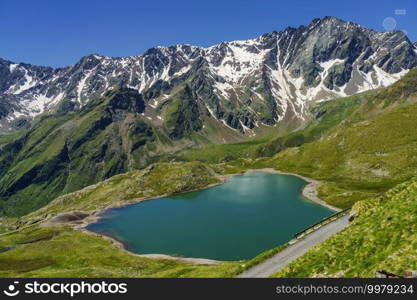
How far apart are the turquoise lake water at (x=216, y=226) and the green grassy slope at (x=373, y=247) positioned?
254 feet

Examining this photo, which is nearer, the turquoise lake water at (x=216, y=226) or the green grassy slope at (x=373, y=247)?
the green grassy slope at (x=373, y=247)

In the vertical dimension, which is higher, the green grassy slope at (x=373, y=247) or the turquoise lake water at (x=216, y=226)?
the green grassy slope at (x=373, y=247)

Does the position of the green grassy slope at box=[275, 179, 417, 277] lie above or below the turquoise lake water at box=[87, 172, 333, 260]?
above

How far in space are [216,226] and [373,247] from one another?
409 feet

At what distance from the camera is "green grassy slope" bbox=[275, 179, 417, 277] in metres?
25.5

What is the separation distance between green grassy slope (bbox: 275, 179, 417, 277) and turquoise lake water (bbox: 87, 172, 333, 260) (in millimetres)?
77542

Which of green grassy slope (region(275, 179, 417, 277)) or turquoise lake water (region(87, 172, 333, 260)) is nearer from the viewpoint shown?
green grassy slope (region(275, 179, 417, 277))

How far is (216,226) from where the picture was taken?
15100cm

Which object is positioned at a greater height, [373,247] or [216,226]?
[373,247]

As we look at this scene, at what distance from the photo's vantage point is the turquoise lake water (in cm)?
12240

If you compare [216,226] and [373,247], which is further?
[216,226]

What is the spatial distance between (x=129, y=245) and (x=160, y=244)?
14.4 m

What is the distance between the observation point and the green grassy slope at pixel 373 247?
25500mm

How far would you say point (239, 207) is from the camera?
18325cm
